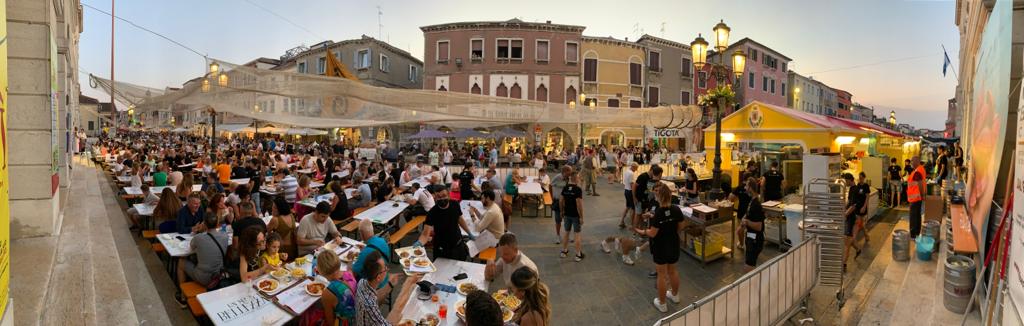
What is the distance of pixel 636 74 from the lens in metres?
35.3

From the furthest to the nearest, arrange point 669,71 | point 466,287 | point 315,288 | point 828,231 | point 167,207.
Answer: point 669,71, point 167,207, point 828,231, point 466,287, point 315,288

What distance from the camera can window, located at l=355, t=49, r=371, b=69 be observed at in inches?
1377

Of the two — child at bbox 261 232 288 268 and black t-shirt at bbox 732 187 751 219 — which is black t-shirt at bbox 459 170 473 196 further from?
black t-shirt at bbox 732 187 751 219

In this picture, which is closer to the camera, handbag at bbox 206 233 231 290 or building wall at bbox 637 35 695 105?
handbag at bbox 206 233 231 290

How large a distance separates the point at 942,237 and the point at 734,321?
7124mm

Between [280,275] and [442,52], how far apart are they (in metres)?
30.5

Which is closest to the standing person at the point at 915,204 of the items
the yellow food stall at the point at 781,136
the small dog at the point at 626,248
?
the yellow food stall at the point at 781,136

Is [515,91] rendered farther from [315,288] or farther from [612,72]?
[315,288]

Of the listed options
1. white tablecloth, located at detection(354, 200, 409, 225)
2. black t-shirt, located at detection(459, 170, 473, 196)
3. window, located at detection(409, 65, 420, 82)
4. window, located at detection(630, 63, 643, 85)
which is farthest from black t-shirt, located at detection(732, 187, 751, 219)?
window, located at detection(409, 65, 420, 82)

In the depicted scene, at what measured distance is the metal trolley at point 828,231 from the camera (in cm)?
591

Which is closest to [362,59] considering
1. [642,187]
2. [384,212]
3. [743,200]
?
[384,212]

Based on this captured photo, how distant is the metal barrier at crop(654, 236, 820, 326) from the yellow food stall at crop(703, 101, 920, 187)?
8.50 meters

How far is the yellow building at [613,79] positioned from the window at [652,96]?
93 cm

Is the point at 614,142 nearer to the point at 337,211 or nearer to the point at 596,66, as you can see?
the point at 596,66
